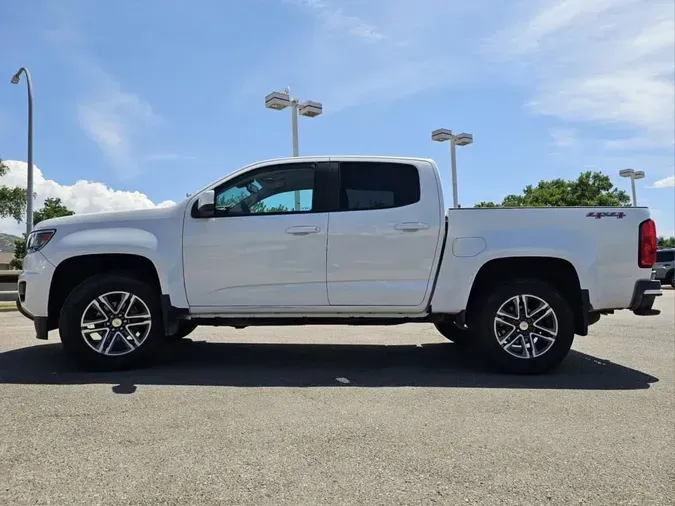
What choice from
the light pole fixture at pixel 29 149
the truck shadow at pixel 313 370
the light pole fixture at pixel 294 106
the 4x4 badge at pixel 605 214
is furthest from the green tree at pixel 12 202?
the 4x4 badge at pixel 605 214

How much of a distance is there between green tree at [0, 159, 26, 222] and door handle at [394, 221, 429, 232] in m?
36.3

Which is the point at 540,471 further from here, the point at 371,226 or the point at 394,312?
the point at 371,226

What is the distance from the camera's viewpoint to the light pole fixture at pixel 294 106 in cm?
1817

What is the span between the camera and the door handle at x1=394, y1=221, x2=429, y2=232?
515 cm

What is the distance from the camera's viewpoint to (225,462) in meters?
2.92

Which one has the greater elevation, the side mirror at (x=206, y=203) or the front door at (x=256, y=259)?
the side mirror at (x=206, y=203)

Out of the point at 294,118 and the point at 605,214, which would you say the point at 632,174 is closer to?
the point at 294,118

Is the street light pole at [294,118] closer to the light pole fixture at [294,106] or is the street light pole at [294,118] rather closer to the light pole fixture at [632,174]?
the light pole fixture at [294,106]

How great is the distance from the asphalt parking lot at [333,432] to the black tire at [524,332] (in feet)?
0.50

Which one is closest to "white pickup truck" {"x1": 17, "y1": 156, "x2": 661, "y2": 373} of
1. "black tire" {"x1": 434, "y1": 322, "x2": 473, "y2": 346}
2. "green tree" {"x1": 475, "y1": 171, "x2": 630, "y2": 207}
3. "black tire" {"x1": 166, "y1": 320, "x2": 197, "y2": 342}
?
"black tire" {"x1": 166, "y1": 320, "x2": 197, "y2": 342}

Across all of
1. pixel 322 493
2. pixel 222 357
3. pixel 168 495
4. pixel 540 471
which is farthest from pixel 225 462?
pixel 222 357

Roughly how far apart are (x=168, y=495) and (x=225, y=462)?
43 centimetres

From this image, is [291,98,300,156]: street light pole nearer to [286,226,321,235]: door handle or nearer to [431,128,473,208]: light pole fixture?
[431,128,473,208]: light pole fixture

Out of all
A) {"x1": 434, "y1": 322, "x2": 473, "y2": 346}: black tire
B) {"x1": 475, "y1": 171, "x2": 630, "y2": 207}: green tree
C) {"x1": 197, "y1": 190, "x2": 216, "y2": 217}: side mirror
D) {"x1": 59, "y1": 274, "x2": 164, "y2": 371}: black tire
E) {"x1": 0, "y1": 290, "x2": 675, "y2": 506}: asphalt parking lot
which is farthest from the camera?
{"x1": 475, "y1": 171, "x2": 630, "y2": 207}: green tree
